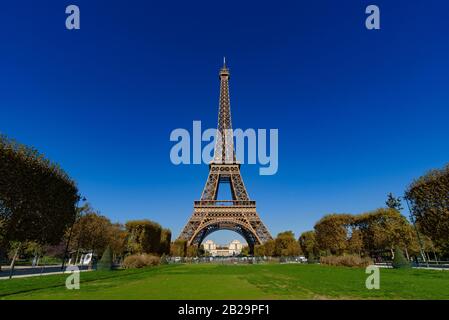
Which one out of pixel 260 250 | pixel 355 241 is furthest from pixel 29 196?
pixel 260 250

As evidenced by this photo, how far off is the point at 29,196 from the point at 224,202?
47.8 metres

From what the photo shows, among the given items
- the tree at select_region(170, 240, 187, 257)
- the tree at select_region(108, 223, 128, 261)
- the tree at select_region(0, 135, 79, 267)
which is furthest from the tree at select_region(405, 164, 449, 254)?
the tree at select_region(170, 240, 187, 257)

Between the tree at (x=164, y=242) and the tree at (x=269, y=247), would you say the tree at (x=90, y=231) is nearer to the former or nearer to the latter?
the tree at (x=164, y=242)

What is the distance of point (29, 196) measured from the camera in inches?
973

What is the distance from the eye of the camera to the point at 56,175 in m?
28.2

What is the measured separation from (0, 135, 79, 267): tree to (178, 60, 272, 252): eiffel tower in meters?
35.9

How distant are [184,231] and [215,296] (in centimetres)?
5284

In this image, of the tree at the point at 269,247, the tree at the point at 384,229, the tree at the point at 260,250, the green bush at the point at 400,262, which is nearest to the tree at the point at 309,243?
the tree at the point at 269,247

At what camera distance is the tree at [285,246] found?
65.9 metres

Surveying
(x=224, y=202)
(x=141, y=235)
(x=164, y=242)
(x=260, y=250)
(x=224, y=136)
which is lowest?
(x=260, y=250)

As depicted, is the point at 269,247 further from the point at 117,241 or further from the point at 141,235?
the point at 117,241

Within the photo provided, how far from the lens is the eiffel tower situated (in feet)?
212
